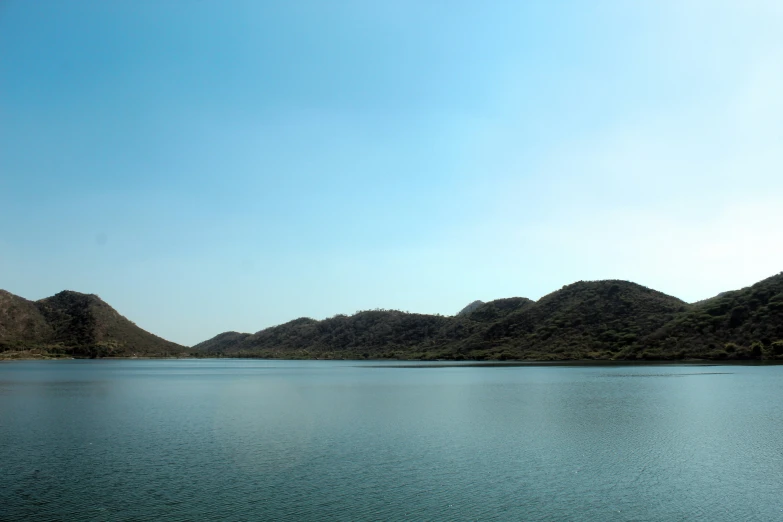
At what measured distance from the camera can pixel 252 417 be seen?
37.8 metres

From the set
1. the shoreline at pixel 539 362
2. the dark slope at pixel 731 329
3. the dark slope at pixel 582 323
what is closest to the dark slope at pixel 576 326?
the dark slope at pixel 582 323

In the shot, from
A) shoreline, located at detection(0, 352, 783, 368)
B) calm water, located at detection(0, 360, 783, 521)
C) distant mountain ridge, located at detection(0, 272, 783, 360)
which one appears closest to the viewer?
calm water, located at detection(0, 360, 783, 521)

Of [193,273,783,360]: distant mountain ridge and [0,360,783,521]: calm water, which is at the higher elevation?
[193,273,783,360]: distant mountain ridge

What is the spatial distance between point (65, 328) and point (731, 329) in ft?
620

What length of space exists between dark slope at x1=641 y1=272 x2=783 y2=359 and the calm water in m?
64.7

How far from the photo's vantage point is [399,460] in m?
24.0

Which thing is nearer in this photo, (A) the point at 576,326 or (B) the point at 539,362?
(B) the point at 539,362

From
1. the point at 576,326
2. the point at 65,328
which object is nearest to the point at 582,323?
the point at 576,326

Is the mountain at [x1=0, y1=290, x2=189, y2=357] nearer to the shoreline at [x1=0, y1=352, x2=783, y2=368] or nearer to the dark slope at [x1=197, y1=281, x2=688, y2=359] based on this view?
the shoreline at [x1=0, y1=352, x2=783, y2=368]

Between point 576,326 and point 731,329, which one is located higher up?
point 576,326

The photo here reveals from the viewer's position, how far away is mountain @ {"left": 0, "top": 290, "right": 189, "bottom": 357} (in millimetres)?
171625

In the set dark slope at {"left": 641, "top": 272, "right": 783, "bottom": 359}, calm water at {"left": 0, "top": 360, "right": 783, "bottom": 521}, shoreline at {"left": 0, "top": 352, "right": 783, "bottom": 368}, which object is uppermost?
dark slope at {"left": 641, "top": 272, "right": 783, "bottom": 359}

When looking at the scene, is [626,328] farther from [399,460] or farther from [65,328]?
[65,328]

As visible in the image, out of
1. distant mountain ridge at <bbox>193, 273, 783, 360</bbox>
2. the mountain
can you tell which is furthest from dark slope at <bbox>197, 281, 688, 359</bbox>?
the mountain
